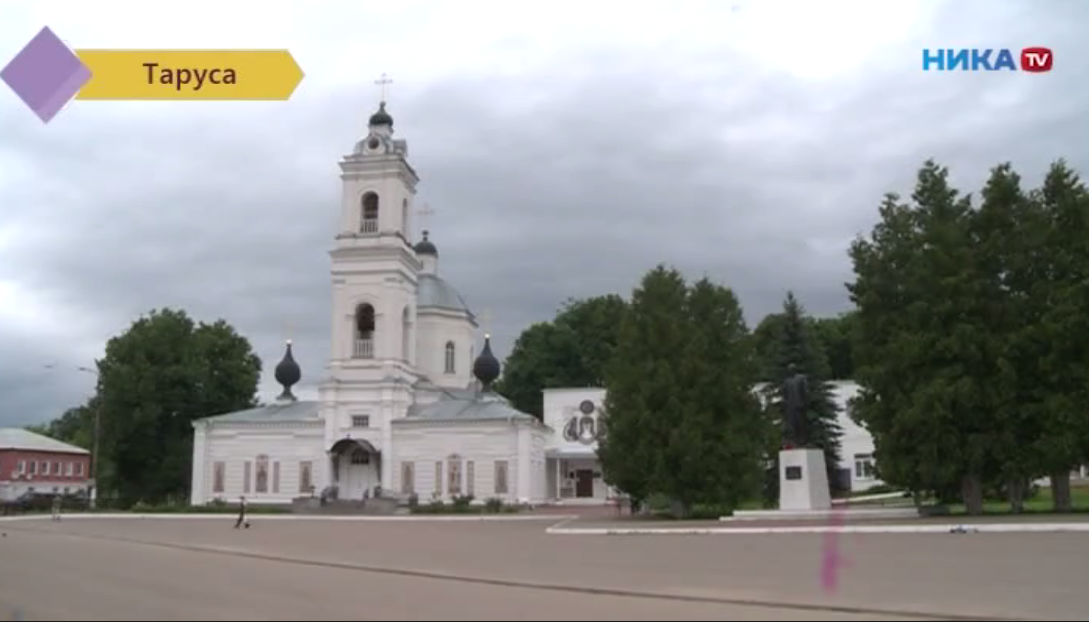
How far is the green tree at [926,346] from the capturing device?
94.2 feet

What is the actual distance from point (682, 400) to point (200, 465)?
28527mm

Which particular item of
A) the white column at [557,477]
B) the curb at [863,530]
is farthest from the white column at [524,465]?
the curb at [863,530]

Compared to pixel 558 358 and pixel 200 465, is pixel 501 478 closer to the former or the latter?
pixel 200 465

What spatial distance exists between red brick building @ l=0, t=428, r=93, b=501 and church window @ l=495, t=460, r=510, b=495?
36.3 meters

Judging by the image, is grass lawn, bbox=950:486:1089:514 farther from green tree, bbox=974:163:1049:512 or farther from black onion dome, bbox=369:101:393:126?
black onion dome, bbox=369:101:393:126

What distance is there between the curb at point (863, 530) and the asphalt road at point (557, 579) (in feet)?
3.12

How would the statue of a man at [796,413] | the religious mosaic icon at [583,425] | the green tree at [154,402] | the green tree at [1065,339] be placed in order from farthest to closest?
the religious mosaic icon at [583,425]
the green tree at [154,402]
the statue of a man at [796,413]
the green tree at [1065,339]

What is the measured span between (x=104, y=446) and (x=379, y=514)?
A: 21.3m

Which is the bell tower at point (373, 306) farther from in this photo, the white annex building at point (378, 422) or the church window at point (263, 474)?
the church window at point (263, 474)

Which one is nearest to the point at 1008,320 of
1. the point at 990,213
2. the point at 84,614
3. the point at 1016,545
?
the point at 990,213

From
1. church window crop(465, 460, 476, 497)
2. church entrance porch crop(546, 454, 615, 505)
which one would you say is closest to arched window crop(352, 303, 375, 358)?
church window crop(465, 460, 476, 497)

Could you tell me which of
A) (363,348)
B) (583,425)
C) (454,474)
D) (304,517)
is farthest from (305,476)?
(583,425)

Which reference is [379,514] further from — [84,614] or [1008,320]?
[84,614]

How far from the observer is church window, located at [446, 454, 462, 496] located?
4872cm
